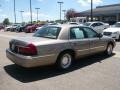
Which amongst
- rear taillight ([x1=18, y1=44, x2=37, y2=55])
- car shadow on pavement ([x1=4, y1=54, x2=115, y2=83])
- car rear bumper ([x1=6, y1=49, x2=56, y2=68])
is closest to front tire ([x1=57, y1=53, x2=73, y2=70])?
car shadow on pavement ([x1=4, y1=54, x2=115, y2=83])

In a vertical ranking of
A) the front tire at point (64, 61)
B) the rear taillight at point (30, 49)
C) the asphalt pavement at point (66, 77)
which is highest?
the rear taillight at point (30, 49)

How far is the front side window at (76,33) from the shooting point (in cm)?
760

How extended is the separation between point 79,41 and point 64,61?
97cm

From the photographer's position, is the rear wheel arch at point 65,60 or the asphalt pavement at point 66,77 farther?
the rear wheel arch at point 65,60

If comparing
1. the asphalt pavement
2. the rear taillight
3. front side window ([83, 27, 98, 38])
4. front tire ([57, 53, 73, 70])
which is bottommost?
the asphalt pavement

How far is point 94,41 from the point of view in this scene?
850 cm

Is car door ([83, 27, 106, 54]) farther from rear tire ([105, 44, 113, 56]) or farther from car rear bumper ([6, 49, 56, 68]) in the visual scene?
car rear bumper ([6, 49, 56, 68])

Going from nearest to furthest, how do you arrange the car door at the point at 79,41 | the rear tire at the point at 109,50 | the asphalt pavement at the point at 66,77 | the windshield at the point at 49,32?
the asphalt pavement at the point at 66,77
the windshield at the point at 49,32
the car door at the point at 79,41
the rear tire at the point at 109,50

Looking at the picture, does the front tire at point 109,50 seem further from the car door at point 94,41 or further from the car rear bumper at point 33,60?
the car rear bumper at point 33,60

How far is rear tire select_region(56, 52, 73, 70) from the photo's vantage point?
7066 mm

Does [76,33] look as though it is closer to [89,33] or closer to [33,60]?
[89,33]

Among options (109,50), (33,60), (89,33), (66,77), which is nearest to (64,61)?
(66,77)

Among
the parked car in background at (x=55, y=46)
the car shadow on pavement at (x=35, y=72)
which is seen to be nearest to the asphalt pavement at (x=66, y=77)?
the car shadow on pavement at (x=35, y=72)

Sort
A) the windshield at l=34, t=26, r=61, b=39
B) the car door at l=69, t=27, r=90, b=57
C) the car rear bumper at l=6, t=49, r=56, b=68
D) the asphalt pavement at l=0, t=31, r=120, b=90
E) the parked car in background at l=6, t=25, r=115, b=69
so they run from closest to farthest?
the asphalt pavement at l=0, t=31, r=120, b=90 → the car rear bumper at l=6, t=49, r=56, b=68 → the parked car in background at l=6, t=25, r=115, b=69 → the windshield at l=34, t=26, r=61, b=39 → the car door at l=69, t=27, r=90, b=57
